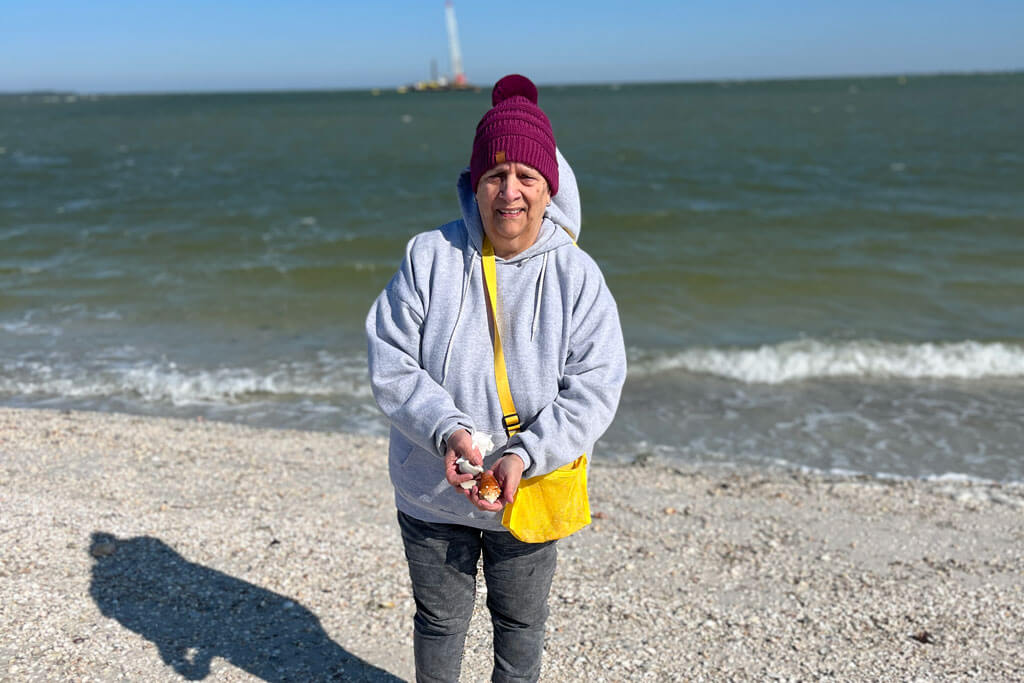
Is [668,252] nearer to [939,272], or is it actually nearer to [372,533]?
[939,272]

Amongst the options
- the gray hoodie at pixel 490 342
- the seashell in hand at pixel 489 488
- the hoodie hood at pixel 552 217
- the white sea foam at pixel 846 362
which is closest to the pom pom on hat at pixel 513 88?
the hoodie hood at pixel 552 217

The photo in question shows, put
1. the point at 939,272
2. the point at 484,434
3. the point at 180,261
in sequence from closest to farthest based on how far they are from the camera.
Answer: the point at 484,434 → the point at 939,272 → the point at 180,261

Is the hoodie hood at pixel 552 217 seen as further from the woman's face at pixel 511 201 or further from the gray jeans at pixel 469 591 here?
the gray jeans at pixel 469 591

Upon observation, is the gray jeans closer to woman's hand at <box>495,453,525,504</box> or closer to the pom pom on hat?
woman's hand at <box>495,453,525,504</box>

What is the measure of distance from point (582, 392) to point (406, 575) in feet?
7.49

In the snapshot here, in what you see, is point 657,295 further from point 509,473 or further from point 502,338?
point 509,473

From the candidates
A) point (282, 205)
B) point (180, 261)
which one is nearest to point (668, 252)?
point (180, 261)

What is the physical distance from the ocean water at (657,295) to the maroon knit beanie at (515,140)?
475cm

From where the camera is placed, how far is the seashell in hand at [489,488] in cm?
209

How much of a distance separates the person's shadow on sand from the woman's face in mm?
1953

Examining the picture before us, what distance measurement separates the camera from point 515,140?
2.15 metres

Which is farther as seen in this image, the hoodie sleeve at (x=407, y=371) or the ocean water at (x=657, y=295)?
the ocean water at (x=657, y=295)

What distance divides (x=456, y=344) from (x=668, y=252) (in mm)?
13828

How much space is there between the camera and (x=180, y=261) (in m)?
14.7
